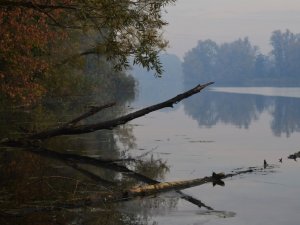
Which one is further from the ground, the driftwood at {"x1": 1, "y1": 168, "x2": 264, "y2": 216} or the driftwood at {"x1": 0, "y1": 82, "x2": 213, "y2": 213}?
the driftwood at {"x1": 0, "y1": 82, "x2": 213, "y2": 213}

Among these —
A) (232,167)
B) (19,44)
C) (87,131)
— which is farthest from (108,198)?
(19,44)

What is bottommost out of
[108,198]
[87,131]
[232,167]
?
[232,167]

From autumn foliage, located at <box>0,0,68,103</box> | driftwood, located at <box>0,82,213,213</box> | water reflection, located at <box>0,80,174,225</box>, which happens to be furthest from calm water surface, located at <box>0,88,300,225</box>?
autumn foliage, located at <box>0,0,68,103</box>

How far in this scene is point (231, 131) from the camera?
35.1 m

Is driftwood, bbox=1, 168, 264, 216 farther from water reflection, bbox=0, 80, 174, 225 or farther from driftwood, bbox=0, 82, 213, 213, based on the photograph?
driftwood, bbox=0, 82, 213, 213

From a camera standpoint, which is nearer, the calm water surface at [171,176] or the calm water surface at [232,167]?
the calm water surface at [171,176]

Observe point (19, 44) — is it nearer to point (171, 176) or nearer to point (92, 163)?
point (92, 163)

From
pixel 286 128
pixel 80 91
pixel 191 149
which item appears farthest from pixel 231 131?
pixel 80 91

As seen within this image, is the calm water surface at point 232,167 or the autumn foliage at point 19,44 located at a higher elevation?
the autumn foliage at point 19,44

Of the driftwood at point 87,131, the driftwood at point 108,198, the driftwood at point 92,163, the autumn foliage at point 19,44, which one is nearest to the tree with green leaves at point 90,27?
the autumn foliage at point 19,44

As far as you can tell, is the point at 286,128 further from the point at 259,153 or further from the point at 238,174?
the point at 238,174

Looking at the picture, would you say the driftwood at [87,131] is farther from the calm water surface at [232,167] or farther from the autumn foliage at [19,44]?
the autumn foliage at [19,44]

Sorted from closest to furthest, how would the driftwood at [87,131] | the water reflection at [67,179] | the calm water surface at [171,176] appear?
1. the water reflection at [67,179]
2. the calm water surface at [171,176]
3. the driftwood at [87,131]

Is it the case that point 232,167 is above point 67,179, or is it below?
below
